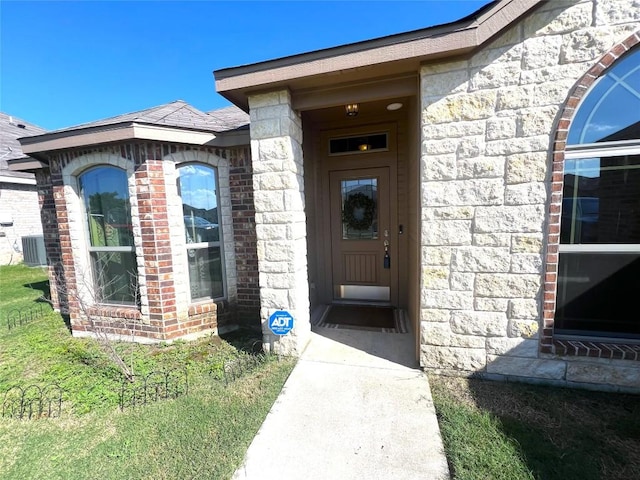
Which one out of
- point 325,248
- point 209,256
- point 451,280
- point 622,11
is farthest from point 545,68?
point 209,256

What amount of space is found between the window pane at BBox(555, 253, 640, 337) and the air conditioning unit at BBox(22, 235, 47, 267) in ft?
41.5

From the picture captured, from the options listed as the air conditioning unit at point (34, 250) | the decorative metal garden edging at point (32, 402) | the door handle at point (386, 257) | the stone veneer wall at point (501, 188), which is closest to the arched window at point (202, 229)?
the decorative metal garden edging at point (32, 402)

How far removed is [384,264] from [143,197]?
3.44m

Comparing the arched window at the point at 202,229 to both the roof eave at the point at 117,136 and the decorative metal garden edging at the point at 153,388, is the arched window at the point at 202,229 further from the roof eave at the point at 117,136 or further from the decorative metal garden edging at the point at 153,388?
the decorative metal garden edging at the point at 153,388

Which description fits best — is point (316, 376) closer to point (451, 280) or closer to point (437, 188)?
point (451, 280)

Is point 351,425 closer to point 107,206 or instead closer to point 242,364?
point 242,364

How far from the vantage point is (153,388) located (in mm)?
2662

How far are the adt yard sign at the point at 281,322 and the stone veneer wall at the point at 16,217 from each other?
12444 mm

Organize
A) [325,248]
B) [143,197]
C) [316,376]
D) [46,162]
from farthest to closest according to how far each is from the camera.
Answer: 1. [325,248]
2. [46,162]
3. [143,197]
4. [316,376]

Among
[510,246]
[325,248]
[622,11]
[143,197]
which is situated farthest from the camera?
[325,248]

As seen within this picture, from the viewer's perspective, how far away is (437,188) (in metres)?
2.44

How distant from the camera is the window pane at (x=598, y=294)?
2.37 meters

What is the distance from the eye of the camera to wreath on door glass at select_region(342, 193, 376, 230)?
14.1 ft

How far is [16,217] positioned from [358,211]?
1286 centimetres
